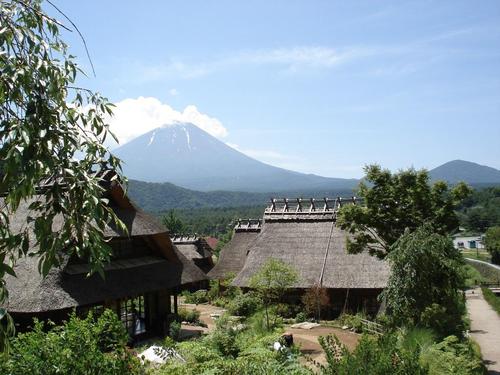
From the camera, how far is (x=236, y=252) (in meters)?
36.7

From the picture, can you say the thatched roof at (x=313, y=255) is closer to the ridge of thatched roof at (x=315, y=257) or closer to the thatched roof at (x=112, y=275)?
the ridge of thatched roof at (x=315, y=257)

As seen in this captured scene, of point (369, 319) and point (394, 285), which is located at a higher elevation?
point (394, 285)

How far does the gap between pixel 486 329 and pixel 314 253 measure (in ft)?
30.4

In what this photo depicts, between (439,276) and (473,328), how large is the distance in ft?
34.7

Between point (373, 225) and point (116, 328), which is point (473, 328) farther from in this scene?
point (116, 328)

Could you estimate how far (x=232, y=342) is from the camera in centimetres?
1331

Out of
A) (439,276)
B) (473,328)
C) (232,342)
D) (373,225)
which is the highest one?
(373,225)

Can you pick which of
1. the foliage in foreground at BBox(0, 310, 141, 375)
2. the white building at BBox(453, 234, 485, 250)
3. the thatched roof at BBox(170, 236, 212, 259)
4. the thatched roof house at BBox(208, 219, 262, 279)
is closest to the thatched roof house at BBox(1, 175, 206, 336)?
the foliage in foreground at BBox(0, 310, 141, 375)

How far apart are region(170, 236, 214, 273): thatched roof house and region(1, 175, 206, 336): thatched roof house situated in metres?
21.1

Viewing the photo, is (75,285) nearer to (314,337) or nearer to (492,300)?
(314,337)

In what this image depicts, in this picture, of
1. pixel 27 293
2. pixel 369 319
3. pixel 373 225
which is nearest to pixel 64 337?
pixel 27 293

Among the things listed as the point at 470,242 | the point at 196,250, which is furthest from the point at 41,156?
the point at 470,242

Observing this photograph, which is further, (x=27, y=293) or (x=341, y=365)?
(x=27, y=293)

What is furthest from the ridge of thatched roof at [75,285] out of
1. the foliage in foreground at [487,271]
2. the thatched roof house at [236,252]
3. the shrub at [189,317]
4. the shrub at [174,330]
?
the foliage in foreground at [487,271]
